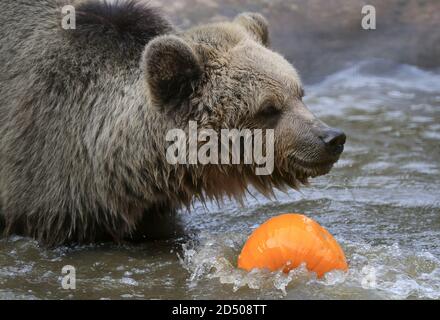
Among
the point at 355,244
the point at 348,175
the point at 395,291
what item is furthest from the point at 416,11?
the point at 395,291

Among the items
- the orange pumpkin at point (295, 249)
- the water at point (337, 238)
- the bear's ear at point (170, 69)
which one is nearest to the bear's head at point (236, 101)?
the bear's ear at point (170, 69)

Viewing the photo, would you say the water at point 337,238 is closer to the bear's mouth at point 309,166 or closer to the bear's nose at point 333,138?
the bear's mouth at point 309,166

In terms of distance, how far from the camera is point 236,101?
564cm

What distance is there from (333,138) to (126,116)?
159cm

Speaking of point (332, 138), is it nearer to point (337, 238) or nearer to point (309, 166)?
point (309, 166)

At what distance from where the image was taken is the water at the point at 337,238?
5.14 m

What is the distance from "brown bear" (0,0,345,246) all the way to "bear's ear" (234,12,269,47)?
1cm

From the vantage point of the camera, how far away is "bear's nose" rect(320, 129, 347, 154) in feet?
17.7

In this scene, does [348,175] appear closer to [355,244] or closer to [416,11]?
[355,244]

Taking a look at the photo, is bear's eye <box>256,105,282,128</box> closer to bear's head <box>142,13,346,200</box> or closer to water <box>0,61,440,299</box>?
bear's head <box>142,13,346,200</box>

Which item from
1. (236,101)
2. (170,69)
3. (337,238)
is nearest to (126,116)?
(170,69)

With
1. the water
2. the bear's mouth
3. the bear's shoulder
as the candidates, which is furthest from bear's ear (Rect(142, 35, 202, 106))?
the water

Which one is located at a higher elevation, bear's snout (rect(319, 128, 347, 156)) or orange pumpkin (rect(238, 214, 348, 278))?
bear's snout (rect(319, 128, 347, 156))

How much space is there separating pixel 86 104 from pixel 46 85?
393mm
